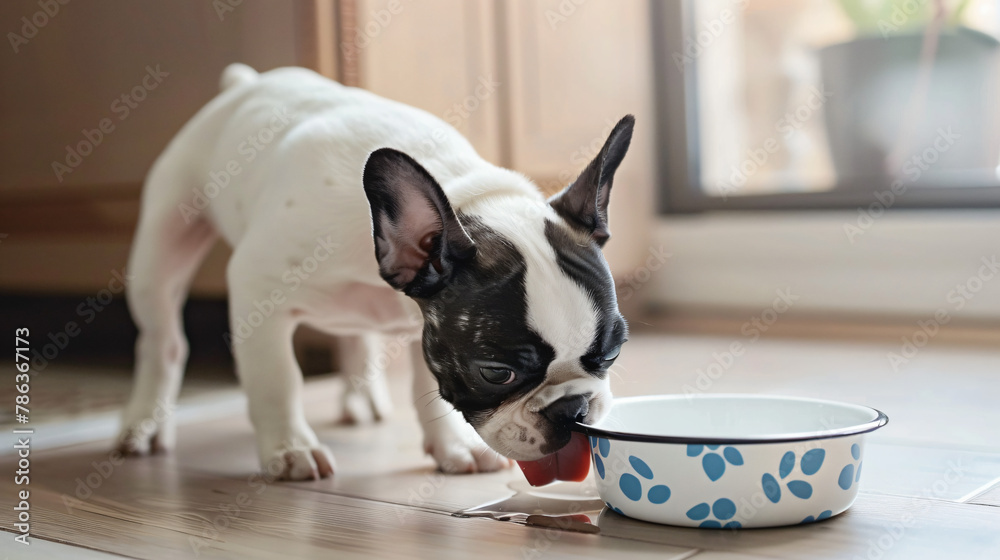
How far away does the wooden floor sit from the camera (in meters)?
1.22

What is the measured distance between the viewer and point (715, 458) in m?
1.18

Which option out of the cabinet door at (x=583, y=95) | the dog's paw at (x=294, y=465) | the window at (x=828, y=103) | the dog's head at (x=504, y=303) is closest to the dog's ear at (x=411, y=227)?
the dog's head at (x=504, y=303)

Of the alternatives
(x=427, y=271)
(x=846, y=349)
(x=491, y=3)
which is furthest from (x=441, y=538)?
(x=491, y=3)

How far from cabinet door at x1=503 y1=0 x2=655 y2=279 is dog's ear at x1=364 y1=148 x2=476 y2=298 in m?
1.96

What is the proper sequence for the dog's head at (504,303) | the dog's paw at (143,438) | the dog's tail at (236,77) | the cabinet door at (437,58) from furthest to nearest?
the cabinet door at (437,58), the dog's tail at (236,77), the dog's paw at (143,438), the dog's head at (504,303)

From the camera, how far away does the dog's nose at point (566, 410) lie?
52.1 inches

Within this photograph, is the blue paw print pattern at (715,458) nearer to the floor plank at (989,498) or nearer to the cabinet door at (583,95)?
the floor plank at (989,498)

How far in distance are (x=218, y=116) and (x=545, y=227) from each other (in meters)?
0.99

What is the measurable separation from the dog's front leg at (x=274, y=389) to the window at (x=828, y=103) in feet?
8.63

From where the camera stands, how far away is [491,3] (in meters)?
3.27

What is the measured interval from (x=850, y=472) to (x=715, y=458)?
0.64 ft
